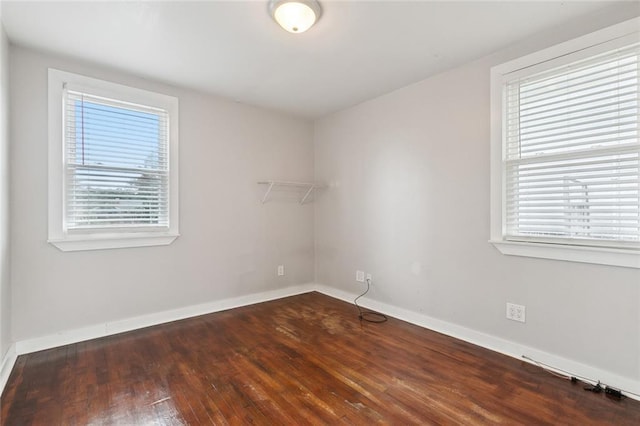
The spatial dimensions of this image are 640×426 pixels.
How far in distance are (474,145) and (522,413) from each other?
6.45ft

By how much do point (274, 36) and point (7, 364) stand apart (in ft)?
9.95

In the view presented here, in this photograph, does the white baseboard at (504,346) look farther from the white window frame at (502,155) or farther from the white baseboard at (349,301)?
the white window frame at (502,155)

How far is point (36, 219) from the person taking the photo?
2508mm

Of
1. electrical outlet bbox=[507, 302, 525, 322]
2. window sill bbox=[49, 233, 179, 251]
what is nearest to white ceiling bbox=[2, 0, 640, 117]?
window sill bbox=[49, 233, 179, 251]

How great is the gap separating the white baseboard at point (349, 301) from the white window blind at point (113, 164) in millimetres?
917

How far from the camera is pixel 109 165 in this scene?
9.32 feet

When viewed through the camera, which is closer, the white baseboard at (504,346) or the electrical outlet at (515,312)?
the white baseboard at (504,346)

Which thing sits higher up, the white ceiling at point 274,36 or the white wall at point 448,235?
the white ceiling at point 274,36

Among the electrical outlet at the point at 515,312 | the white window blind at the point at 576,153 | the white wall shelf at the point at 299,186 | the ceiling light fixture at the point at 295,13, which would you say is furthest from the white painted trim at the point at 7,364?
the white window blind at the point at 576,153

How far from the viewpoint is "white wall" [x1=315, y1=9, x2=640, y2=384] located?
206cm

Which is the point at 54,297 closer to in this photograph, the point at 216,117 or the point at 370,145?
the point at 216,117

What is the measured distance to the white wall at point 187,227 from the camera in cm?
248

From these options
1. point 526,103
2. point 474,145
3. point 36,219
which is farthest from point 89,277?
point 526,103

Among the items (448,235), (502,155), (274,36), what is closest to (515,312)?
(448,235)
